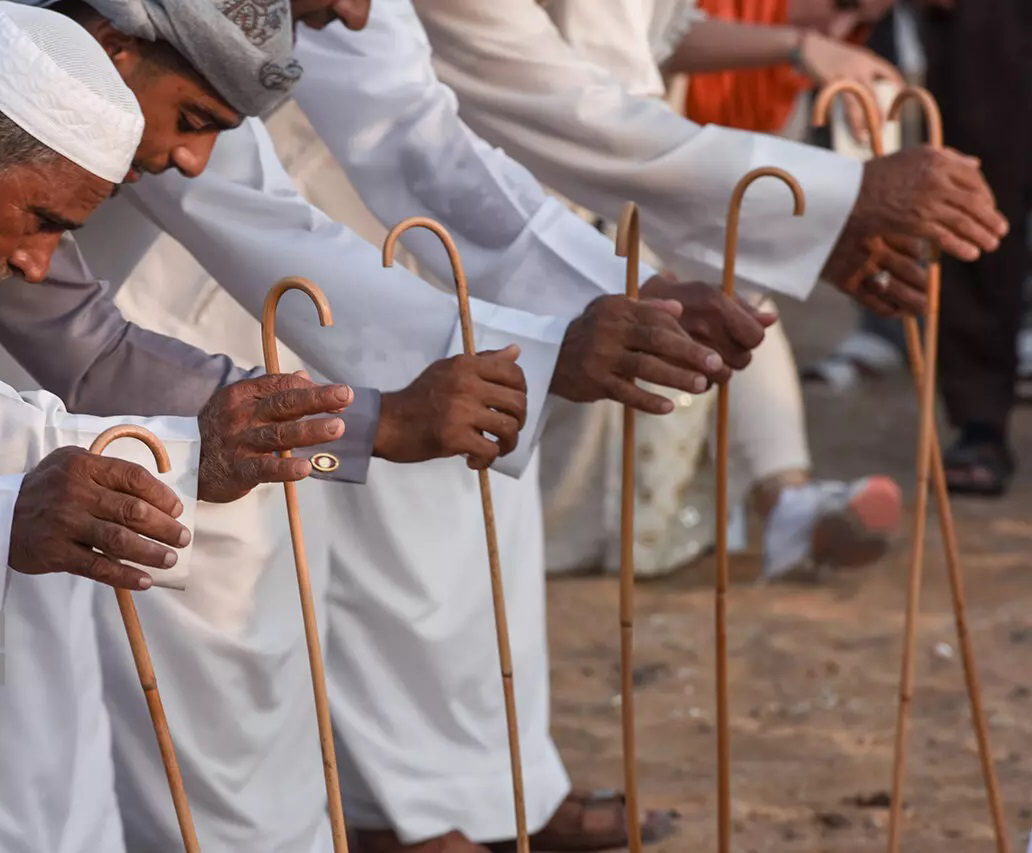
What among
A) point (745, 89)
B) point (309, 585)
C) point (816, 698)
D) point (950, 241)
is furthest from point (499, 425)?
point (745, 89)

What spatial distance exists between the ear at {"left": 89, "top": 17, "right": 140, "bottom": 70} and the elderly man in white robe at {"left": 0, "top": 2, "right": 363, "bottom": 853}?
0.15m

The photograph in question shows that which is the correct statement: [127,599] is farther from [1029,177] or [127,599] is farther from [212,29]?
[1029,177]

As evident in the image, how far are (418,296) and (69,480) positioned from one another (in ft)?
2.95

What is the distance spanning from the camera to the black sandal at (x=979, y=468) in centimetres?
561

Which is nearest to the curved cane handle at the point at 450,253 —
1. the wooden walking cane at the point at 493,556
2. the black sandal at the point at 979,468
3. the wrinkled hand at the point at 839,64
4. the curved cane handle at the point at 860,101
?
the wooden walking cane at the point at 493,556

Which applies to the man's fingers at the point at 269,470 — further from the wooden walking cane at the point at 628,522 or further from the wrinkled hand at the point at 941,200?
the wrinkled hand at the point at 941,200

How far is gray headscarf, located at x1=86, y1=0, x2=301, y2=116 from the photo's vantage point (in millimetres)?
2273

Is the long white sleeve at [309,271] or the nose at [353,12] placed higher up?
the nose at [353,12]

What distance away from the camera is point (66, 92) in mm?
2078

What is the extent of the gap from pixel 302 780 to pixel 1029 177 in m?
3.68

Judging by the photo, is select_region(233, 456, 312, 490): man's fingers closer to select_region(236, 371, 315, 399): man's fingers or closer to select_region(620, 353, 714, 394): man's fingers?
select_region(236, 371, 315, 399): man's fingers

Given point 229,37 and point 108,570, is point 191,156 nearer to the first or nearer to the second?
point 229,37

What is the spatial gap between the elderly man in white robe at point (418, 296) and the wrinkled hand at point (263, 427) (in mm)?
598

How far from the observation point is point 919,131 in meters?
11.6
